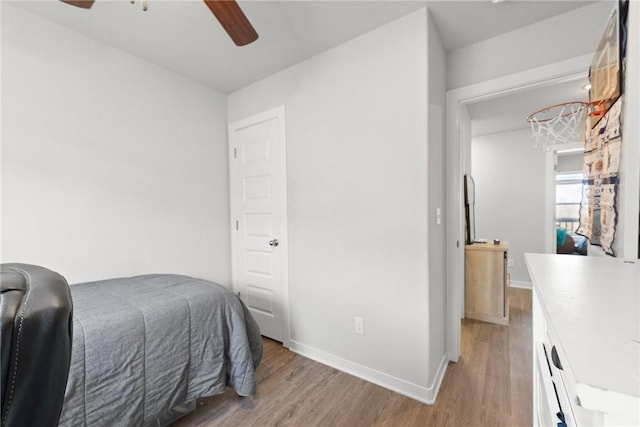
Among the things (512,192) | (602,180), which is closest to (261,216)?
(602,180)

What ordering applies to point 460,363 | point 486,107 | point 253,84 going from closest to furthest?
point 460,363 < point 253,84 < point 486,107

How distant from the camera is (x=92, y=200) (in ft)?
6.38

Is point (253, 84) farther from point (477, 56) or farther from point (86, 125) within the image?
point (477, 56)

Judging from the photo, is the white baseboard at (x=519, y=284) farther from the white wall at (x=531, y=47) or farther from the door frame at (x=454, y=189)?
the white wall at (x=531, y=47)

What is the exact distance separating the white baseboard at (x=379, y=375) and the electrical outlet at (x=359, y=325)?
243 mm

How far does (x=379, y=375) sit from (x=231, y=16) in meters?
2.27

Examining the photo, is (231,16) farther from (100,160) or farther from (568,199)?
(568,199)

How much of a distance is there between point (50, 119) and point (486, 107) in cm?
400

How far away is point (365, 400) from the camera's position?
170cm

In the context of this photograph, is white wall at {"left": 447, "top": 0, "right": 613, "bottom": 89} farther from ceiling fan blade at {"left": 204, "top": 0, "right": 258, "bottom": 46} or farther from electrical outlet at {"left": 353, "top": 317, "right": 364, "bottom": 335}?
electrical outlet at {"left": 353, "top": 317, "right": 364, "bottom": 335}

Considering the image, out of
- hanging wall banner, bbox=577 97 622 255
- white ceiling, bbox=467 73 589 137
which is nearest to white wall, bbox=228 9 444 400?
hanging wall banner, bbox=577 97 622 255

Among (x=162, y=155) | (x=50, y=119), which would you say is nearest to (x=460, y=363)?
(x=162, y=155)

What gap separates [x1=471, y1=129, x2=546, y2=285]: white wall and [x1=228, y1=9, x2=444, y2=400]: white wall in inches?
125

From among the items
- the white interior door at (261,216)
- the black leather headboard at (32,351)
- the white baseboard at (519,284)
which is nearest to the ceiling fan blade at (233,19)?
the white interior door at (261,216)
